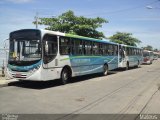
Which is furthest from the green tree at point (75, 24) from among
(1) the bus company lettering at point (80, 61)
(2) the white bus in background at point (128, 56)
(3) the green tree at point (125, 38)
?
(3) the green tree at point (125, 38)

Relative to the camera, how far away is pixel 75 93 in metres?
13.0

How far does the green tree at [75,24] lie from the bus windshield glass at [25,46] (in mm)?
17545

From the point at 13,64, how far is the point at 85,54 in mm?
5750

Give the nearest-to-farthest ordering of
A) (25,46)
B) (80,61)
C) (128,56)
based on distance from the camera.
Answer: (25,46)
(80,61)
(128,56)

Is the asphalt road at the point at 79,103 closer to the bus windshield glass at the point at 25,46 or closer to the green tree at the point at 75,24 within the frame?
the bus windshield glass at the point at 25,46

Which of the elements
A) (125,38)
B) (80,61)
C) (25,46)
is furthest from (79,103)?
(125,38)

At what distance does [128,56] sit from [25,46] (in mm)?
19143

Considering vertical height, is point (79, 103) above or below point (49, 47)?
below

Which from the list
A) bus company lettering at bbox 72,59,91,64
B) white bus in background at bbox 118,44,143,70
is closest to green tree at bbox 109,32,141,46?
white bus in background at bbox 118,44,143,70

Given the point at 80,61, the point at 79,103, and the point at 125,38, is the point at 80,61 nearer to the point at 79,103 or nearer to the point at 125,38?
the point at 79,103

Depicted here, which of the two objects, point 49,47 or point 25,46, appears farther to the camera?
point 49,47

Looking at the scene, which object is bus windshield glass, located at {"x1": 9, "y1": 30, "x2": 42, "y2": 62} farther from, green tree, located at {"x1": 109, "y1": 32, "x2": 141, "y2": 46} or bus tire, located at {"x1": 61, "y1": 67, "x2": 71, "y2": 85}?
green tree, located at {"x1": 109, "y1": 32, "x2": 141, "y2": 46}

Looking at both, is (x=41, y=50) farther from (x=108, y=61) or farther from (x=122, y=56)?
(x=122, y=56)

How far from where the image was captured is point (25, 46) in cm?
1465
